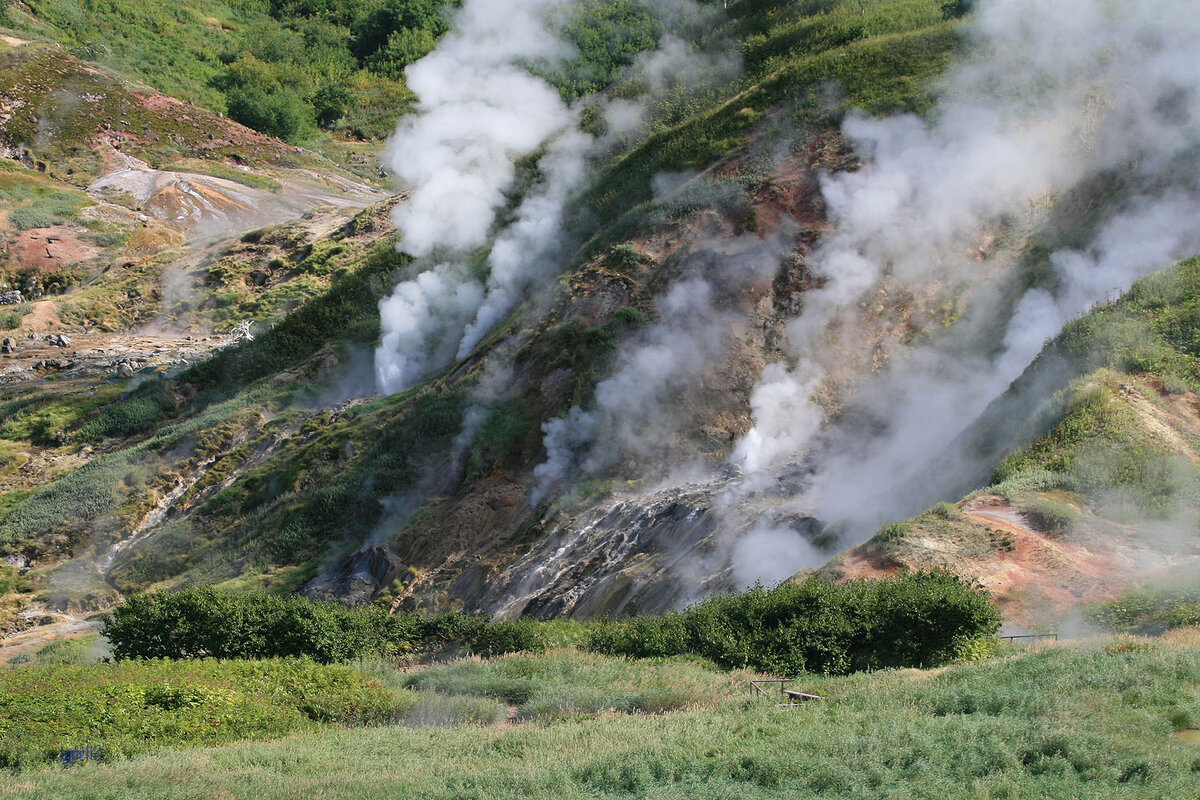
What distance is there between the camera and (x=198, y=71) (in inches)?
3290

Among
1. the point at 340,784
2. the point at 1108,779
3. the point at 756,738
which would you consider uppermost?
the point at 1108,779

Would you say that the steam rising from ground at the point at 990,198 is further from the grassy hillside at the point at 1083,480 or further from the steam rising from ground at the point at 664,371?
the grassy hillside at the point at 1083,480

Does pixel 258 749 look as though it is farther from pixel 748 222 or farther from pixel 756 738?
pixel 748 222

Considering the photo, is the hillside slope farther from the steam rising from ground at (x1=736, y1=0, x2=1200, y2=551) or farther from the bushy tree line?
the bushy tree line

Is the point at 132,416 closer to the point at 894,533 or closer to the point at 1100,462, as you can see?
the point at 894,533

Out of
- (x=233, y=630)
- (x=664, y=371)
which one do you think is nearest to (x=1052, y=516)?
(x=664, y=371)

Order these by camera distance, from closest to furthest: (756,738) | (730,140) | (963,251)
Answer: (756,738) → (963,251) → (730,140)

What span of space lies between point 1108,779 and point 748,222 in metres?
21.9

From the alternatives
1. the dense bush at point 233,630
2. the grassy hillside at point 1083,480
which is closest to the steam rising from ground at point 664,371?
the dense bush at point 233,630

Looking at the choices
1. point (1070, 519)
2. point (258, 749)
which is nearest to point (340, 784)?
point (258, 749)

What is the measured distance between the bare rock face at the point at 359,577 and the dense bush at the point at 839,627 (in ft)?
32.9

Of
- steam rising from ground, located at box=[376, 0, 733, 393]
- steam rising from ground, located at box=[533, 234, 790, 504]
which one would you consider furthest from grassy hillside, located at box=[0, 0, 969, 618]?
steam rising from ground, located at box=[376, 0, 733, 393]

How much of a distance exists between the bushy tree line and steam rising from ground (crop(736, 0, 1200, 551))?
590 centimetres

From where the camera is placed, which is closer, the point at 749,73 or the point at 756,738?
the point at 756,738
